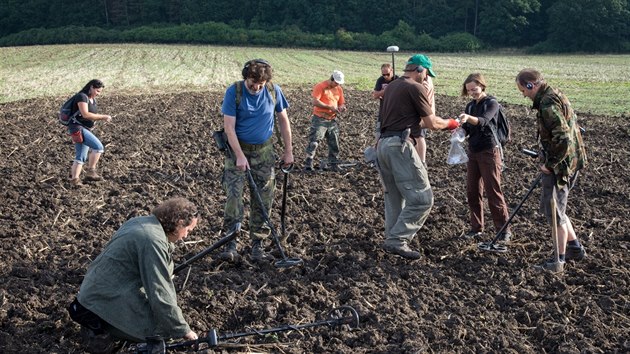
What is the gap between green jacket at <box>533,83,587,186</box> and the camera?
7.54m

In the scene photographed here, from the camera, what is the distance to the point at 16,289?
7.56 m

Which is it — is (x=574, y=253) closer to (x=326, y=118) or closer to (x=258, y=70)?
(x=258, y=70)

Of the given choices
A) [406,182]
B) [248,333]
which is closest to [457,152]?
[406,182]

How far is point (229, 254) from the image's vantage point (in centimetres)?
829

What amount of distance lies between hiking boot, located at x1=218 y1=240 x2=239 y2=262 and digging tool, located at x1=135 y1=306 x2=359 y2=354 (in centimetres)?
171

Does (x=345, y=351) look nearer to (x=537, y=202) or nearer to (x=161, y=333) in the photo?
(x=161, y=333)

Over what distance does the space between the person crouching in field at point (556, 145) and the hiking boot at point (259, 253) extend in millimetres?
3037

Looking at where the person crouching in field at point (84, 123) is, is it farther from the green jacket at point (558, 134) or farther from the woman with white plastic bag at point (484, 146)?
the green jacket at point (558, 134)

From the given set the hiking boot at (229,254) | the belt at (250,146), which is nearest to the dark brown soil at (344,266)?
the hiking boot at (229,254)

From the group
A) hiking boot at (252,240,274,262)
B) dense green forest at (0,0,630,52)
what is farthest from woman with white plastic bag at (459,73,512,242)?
dense green forest at (0,0,630,52)

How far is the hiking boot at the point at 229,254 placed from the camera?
8.28m

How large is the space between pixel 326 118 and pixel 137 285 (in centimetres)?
789

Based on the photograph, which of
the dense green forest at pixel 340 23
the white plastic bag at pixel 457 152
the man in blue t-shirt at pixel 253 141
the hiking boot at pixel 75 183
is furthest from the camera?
the dense green forest at pixel 340 23

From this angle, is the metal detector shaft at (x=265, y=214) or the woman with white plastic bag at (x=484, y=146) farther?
the woman with white plastic bag at (x=484, y=146)
